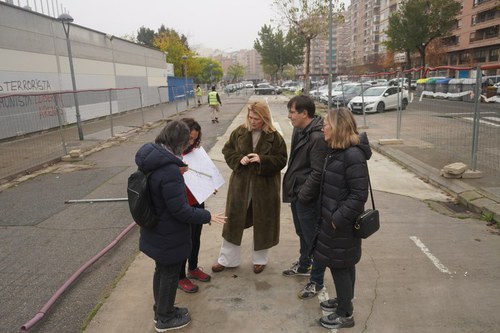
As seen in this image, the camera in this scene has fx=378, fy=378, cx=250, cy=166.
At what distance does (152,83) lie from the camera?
106 feet

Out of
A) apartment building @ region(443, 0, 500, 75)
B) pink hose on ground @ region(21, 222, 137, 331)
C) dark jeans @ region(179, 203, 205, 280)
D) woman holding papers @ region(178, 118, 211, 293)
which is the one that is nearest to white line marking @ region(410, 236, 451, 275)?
woman holding papers @ region(178, 118, 211, 293)

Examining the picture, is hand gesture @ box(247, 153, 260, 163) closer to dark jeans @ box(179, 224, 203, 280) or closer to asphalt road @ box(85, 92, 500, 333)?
dark jeans @ box(179, 224, 203, 280)

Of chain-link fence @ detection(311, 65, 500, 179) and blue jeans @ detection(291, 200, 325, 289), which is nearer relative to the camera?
blue jeans @ detection(291, 200, 325, 289)

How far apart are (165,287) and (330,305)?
136 cm

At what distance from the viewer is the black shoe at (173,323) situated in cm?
293

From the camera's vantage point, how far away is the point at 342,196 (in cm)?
269

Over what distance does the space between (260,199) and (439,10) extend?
45.7 m

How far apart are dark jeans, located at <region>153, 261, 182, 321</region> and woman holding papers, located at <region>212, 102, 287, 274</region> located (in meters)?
0.96

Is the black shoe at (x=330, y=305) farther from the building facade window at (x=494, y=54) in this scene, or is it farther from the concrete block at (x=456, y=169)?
the building facade window at (x=494, y=54)

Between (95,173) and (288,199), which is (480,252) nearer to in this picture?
(288,199)

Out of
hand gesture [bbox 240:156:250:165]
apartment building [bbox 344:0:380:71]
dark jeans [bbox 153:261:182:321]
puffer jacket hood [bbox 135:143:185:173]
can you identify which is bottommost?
dark jeans [bbox 153:261:182:321]

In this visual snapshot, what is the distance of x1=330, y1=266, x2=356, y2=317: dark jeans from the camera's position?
2814mm

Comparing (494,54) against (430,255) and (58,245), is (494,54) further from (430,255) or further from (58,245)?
(58,245)

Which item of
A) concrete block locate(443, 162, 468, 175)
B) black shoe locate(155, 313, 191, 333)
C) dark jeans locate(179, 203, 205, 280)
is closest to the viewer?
black shoe locate(155, 313, 191, 333)
